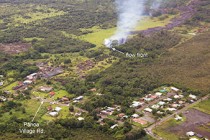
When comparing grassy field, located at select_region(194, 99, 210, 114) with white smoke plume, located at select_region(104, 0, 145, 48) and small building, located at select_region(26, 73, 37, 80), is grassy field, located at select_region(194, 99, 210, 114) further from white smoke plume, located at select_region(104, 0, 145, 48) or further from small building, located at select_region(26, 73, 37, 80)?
white smoke plume, located at select_region(104, 0, 145, 48)

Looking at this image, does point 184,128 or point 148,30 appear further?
point 148,30

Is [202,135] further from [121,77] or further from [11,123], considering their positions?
[11,123]

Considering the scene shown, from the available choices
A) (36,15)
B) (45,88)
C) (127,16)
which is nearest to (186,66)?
(45,88)

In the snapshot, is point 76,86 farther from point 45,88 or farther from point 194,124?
point 194,124

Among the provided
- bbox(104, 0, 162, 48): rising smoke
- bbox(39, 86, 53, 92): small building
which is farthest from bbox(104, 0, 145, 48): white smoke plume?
bbox(39, 86, 53, 92): small building

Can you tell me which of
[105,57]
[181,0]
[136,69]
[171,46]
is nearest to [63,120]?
[136,69]

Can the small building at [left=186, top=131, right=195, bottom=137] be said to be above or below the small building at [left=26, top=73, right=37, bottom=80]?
below
